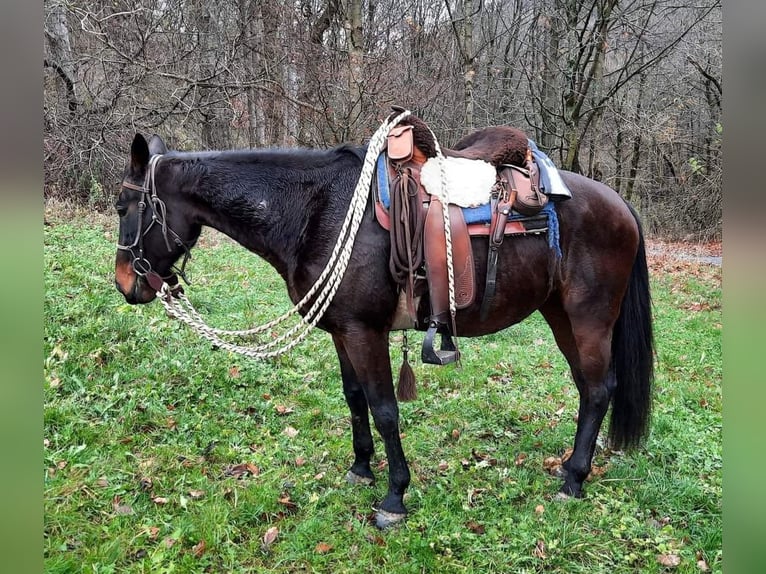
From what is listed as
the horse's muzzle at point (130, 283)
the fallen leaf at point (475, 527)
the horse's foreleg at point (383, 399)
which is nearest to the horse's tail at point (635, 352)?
the fallen leaf at point (475, 527)

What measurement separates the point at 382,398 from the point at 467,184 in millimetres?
1364

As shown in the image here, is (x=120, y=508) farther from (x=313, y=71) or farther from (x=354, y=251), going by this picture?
(x=313, y=71)

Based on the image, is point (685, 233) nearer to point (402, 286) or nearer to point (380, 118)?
point (380, 118)

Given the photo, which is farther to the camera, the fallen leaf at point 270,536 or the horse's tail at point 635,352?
the horse's tail at point 635,352

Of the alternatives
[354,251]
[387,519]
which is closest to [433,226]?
[354,251]

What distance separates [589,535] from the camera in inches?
110

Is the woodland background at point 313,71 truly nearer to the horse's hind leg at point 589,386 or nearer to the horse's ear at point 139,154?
the horse's ear at point 139,154

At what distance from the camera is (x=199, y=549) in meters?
2.58

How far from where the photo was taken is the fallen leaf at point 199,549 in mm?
2559

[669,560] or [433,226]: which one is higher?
[433,226]

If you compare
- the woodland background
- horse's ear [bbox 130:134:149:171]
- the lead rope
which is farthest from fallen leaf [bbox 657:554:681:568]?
the woodland background

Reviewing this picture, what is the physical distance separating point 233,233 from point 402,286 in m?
1.05
